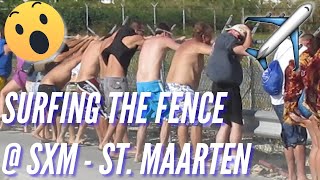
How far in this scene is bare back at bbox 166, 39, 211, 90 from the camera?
1003cm

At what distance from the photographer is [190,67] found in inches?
398

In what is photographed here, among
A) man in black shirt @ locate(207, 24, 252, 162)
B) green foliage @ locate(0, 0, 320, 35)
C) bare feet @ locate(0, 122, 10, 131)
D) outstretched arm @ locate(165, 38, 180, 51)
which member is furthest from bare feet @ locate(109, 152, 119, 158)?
green foliage @ locate(0, 0, 320, 35)

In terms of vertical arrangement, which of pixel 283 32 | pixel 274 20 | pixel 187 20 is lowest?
pixel 187 20

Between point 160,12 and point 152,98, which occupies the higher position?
point 160,12

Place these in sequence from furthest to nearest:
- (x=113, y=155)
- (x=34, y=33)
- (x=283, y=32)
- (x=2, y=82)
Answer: (x=2, y=82) < (x=34, y=33) < (x=113, y=155) < (x=283, y=32)

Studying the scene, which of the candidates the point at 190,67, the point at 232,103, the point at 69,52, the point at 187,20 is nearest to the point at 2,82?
the point at 69,52

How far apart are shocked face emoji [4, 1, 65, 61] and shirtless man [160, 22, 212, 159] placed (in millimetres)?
3454

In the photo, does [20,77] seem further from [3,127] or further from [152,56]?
[152,56]

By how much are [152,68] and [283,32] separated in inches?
86.3

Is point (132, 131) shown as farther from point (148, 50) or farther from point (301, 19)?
point (301, 19)

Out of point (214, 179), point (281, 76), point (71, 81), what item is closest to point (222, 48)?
point (281, 76)

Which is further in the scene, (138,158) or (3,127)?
(3,127)

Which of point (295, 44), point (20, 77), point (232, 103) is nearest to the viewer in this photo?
point (295, 44)

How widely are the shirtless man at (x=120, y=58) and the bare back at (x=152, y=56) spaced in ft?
0.67
